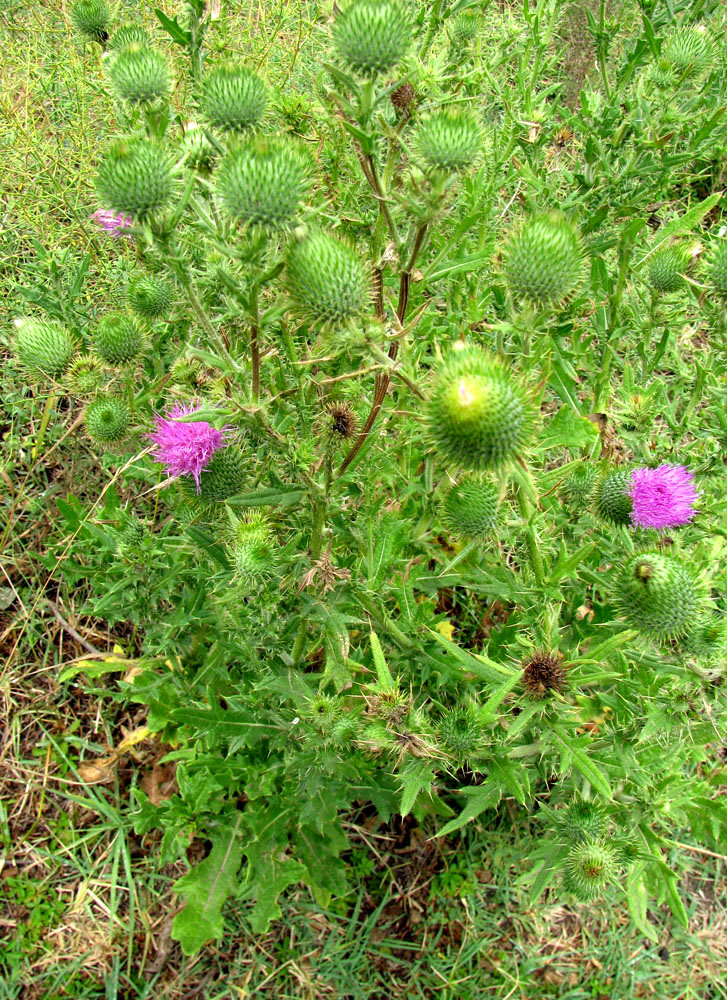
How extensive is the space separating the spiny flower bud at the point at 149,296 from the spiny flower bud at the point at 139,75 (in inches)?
31.2

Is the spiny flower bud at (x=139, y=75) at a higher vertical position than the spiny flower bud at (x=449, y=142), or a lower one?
higher

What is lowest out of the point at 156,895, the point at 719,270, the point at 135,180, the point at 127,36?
the point at 156,895

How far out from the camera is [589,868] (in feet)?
9.07

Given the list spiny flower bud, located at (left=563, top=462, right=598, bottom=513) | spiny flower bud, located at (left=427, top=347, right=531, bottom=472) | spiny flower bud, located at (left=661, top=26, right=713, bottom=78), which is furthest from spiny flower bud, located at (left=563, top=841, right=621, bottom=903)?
spiny flower bud, located at (left=661, top=26, right=713, bottom=78)

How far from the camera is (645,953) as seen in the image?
3.96 meters

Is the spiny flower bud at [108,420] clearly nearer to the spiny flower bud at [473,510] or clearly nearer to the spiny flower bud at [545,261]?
the spiny flower bud at [473,510]

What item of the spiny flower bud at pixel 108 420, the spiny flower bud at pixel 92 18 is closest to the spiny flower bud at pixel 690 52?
the spiny flower bud at pixel 92 18

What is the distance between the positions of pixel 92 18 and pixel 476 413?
10.4 feet

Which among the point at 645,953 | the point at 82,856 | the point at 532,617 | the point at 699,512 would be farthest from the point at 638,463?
the point at 82,856

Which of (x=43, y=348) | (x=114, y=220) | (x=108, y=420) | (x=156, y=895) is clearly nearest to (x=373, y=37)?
(x=114, y=220)

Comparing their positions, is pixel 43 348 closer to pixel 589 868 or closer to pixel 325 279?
pixel 325 279

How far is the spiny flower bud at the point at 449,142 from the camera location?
226 centimetres

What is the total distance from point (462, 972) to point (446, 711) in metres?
1.93

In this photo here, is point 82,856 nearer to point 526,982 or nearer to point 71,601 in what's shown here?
point 71,601
